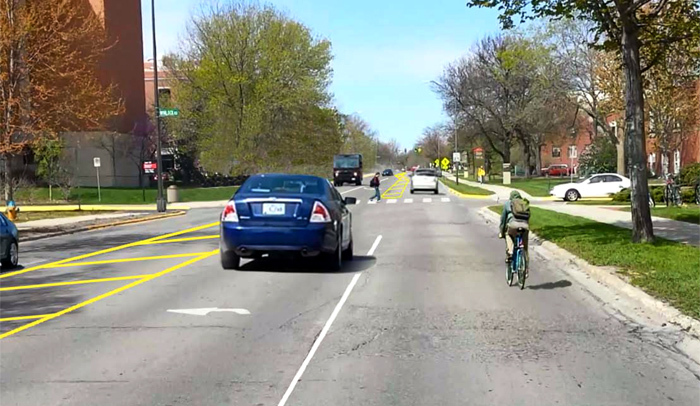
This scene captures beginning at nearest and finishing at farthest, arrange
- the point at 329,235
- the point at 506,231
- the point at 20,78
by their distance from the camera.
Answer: the point at 506,231
the point at 329,235
the point at 20,78

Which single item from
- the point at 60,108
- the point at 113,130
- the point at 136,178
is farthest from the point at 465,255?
the point at 136,178

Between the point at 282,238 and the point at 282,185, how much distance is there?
4.33 feet

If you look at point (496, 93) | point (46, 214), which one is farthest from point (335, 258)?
point (496, 93)

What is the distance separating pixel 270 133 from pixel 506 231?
4643cm

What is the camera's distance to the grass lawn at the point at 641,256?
9008 mm

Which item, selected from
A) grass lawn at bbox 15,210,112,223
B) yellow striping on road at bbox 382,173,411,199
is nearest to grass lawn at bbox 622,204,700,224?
yellow striping on road at bbox 382,173,411,199

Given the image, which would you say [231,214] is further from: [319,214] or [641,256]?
[641,256]

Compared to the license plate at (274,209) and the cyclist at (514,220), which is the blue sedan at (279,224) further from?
the cyclist at (514,220)

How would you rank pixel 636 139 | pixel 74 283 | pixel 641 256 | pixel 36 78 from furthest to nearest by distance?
pixel 36 78 → pixel 636 139 → pixel 641 256 → pixel 74 283

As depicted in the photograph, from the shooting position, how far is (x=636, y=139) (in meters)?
14.5

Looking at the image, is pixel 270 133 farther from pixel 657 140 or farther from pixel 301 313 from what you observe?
pixel 301 313

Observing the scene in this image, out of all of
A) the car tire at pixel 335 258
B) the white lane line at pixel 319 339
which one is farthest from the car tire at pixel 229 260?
the white lane line at pixel 319 339

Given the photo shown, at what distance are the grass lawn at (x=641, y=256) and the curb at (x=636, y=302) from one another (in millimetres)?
123

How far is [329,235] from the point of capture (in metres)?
11.3
